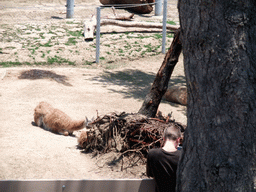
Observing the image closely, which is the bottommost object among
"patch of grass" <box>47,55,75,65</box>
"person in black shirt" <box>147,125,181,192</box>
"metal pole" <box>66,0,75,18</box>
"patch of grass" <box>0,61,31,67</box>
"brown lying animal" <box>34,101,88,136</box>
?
"brown lying animal" <box>34,101,88,136</box>

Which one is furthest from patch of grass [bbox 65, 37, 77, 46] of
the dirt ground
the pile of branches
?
the pile of branches

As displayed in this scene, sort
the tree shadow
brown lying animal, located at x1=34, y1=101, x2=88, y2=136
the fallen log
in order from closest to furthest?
1. brown lying animal, located at x1=34, y1=101, x2=88, y2=136
2. the tree shadow
3. the fallen log

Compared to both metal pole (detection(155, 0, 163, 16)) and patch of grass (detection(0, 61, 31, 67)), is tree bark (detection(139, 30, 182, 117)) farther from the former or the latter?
metal pole (detection(155, 0, 163, 16))

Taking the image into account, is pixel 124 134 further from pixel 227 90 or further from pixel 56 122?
pixel 227 90

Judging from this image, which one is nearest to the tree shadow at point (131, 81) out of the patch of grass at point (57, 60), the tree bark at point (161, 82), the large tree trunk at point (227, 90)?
the patch of grass at point (57, 60)

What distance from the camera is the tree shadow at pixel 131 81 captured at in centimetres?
1046

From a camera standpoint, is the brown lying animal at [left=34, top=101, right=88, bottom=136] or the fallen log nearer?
the brown lying animal at [left=34, top=101, right=88, bottom=136]

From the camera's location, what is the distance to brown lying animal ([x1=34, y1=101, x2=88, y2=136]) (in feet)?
24.3

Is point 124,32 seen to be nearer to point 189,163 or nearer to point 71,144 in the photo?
point 71,144

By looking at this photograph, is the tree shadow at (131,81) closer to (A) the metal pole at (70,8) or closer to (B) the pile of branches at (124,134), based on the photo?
(B) the pile of branches at (124,134)

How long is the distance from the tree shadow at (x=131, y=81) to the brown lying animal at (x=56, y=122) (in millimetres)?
2826

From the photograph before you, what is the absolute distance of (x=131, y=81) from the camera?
1162 cm

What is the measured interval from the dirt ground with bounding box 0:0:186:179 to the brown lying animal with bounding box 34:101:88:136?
160 mm

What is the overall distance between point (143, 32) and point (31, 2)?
7.13 metres
